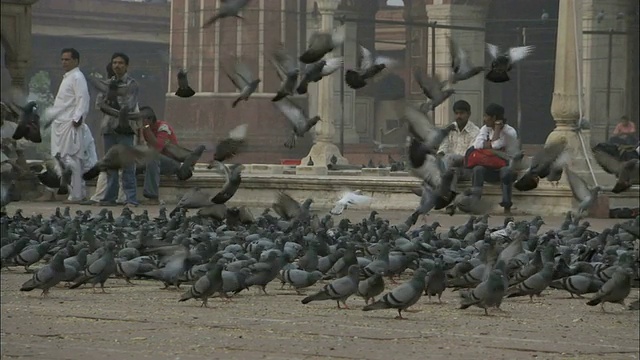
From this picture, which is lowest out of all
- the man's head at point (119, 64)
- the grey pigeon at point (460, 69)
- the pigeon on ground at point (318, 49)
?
the man's head at point (119, 64)

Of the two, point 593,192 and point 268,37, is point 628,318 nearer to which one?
point 593,192

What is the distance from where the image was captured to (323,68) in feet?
41.0

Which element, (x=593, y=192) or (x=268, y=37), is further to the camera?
(x=268, y=37)

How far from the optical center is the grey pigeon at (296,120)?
42.7 ft

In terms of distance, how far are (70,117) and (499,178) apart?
4156 millimetres

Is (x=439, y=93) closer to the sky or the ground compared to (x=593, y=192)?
closer to the sky

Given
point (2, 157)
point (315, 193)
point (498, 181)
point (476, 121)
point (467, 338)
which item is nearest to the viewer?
point (467, 338)

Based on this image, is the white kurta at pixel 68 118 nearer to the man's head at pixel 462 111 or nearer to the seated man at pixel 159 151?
the seated man at pixel 159 151

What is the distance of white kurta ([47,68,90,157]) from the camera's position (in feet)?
55.5

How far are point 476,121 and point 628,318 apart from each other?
22.5m

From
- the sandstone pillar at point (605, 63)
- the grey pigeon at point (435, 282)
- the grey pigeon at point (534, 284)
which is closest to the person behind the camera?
the grey pigeon at point (435, 282)

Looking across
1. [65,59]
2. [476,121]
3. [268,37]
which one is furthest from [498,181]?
[268,37]

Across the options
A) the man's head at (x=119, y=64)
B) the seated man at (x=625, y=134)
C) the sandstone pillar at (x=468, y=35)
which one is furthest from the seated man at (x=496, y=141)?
the sandstone pillar at (x=468, y=35)

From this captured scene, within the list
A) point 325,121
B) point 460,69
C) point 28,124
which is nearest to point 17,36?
point 28,124
